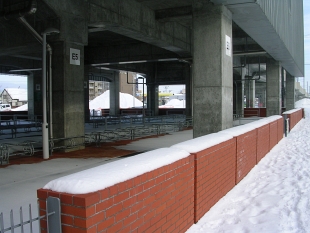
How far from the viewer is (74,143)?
12000mm

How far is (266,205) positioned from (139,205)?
312 centimetres

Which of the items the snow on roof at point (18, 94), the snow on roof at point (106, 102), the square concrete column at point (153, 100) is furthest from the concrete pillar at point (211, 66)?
the snow on roof at point (18, 94)

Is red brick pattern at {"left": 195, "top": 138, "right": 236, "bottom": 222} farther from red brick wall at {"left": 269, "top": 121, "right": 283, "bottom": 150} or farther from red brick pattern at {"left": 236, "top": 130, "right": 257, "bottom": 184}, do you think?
red brick wall at {"left": 269, "top": 121, "right": 283, "bottom": 150}

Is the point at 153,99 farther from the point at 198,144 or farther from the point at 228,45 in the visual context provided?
the point at 198,144

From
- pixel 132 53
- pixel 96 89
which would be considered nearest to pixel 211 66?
pixel 132 53

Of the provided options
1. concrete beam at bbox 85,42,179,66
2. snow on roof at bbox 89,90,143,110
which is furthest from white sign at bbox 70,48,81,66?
snow on roof at bbox 89,90,143,110

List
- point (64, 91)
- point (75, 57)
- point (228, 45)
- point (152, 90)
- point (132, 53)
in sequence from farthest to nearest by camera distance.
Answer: point (152, 90)
point (132, 53)
point (75, 57)
point (64, 91)
point (228, 45)

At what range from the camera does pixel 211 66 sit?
367 inches

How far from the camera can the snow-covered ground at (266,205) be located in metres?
4.62

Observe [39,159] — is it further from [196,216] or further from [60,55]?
[196,216]

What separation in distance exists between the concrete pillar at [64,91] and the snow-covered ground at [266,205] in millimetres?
6651

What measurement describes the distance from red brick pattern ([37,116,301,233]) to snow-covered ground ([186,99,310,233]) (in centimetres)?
21

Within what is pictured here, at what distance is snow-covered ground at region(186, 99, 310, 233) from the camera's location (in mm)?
4617

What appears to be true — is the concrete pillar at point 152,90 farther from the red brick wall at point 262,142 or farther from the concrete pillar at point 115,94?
the red brick wall at point 262,142
